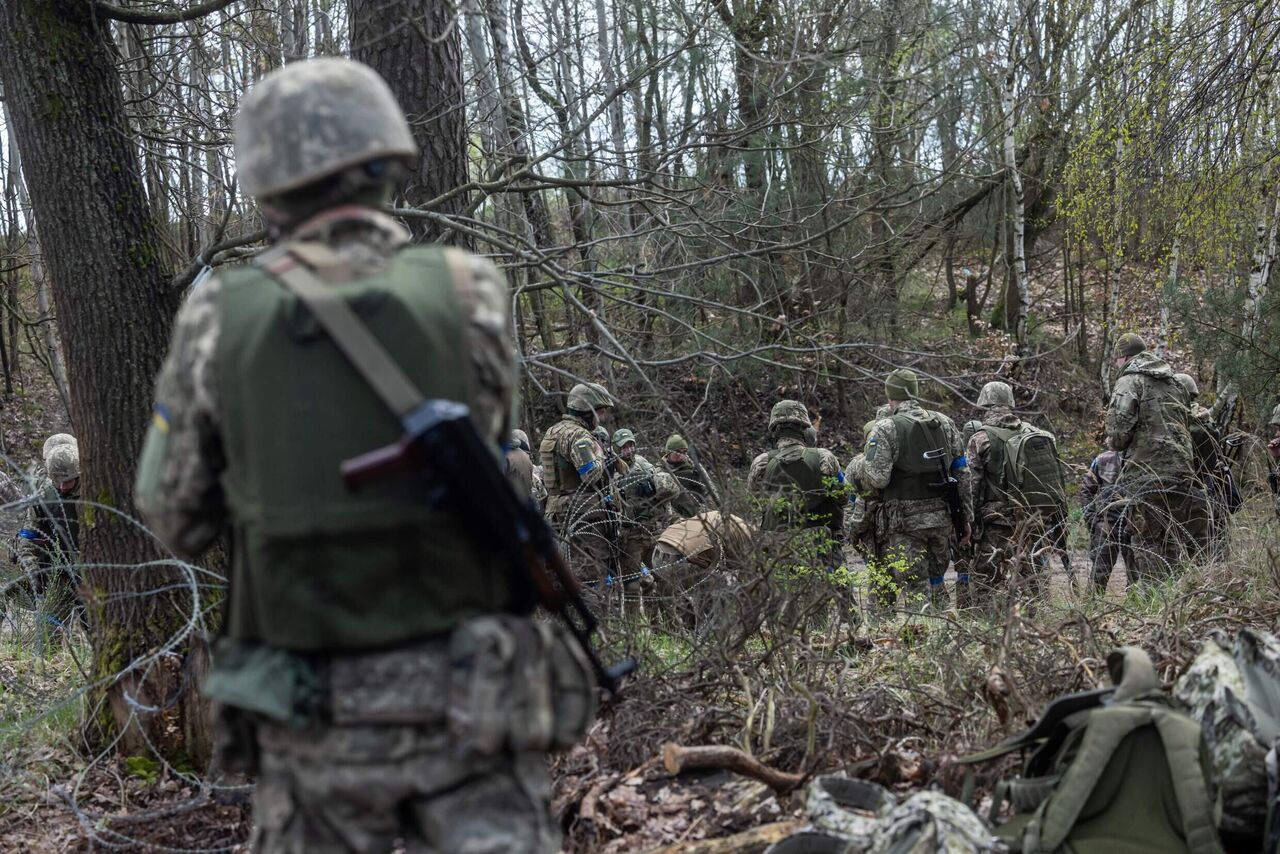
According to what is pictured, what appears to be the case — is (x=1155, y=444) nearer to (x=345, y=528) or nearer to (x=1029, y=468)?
(x=1029, y=468)

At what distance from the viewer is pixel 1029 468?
8.61m

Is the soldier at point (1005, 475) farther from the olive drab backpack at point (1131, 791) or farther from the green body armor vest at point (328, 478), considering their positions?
the green body armor vest at point (328, 478)

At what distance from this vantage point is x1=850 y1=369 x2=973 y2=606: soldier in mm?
8477

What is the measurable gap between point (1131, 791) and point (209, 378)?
98.1 inches

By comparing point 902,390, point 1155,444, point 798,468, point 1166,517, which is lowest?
point 1166,517

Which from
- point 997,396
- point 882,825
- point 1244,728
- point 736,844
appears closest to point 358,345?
point 882,825

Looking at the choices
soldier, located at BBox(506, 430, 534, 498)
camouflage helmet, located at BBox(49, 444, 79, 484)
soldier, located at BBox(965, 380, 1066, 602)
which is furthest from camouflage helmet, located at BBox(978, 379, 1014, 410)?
camouflage helmet, located at BBox(49, 444, 79, 484)

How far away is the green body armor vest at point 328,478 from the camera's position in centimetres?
217

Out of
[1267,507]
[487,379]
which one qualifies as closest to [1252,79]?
[1267,507]

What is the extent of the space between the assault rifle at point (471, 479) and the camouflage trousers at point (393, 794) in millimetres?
353

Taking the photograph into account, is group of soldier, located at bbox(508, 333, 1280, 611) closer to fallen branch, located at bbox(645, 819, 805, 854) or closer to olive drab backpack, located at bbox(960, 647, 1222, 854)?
fallen branch, located at bbox(645, 819, 805, 854)

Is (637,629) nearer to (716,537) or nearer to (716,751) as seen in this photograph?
(716,537)

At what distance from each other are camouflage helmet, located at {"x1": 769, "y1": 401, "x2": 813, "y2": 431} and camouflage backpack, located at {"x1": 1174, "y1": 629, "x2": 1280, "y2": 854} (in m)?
5.32

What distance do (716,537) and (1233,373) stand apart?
694 cm
